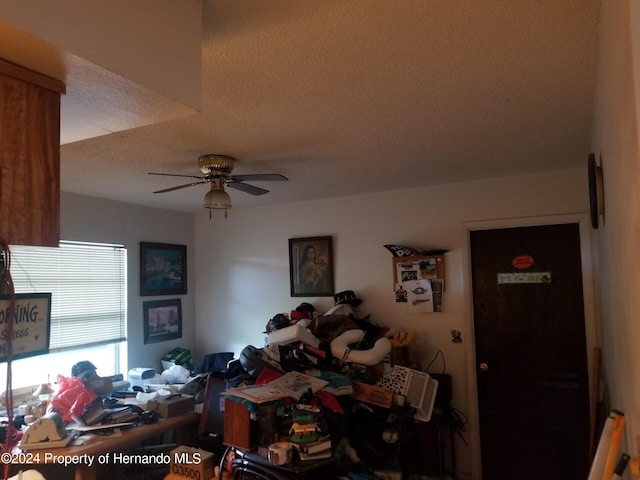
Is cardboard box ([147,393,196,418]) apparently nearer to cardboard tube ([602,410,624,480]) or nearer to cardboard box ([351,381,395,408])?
cardboard box ([351,381,395,408])

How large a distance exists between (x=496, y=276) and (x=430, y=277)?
1.64ft

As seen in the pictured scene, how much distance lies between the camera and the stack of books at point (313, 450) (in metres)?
2.13

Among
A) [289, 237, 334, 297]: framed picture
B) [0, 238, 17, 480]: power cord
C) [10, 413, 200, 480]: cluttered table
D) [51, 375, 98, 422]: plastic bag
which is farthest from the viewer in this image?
[289, 237, 334, 297]: framed picture

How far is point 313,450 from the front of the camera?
2146 mm

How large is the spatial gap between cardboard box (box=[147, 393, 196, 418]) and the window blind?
3.21ft

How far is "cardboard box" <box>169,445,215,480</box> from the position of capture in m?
2.47

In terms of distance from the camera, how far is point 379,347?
317cm

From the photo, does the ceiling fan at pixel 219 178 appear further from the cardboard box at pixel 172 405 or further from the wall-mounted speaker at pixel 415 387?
the wall-mounted speaker at pixel 415 387

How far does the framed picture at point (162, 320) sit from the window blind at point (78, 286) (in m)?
0.25

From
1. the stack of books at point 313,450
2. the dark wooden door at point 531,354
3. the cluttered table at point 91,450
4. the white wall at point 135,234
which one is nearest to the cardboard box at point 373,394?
the stack of books at point 313,450

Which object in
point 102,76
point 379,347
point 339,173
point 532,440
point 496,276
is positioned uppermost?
point 339,173

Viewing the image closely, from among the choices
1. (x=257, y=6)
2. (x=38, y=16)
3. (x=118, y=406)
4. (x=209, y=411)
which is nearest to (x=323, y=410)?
(x=209, y=411)

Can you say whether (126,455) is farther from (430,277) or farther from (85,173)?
(430,277)

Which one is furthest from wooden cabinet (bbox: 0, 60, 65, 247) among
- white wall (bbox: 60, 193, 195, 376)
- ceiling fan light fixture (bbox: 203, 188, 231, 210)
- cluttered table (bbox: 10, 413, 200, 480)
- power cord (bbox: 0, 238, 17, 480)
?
white wall (bbox: 60, 193, 195, 376)
